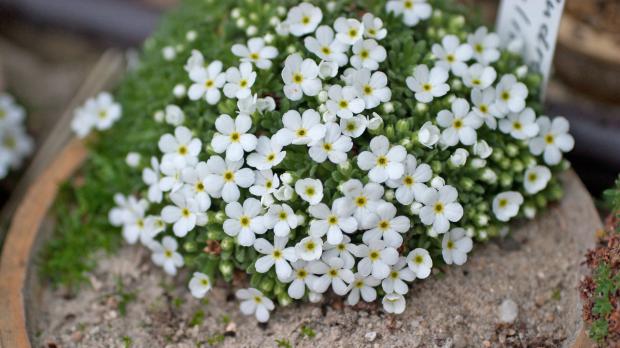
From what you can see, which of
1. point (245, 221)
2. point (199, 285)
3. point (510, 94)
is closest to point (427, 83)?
point (510, 94)

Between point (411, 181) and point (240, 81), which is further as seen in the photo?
point (240, 81)

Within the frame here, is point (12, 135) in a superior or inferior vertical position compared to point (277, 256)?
inferior

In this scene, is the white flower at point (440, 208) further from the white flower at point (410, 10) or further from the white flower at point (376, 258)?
the white flower at point (410, 10)

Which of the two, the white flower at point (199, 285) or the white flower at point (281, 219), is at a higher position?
the white flower at point (281, 219)

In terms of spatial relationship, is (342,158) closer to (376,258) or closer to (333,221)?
(333,221)

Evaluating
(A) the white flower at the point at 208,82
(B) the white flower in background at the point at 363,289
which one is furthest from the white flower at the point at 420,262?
(A) the white flower at the point at 208,82

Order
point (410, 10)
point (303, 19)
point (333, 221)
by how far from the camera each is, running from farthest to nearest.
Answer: point (410, 10), point (303, 19), point (333, 221)
